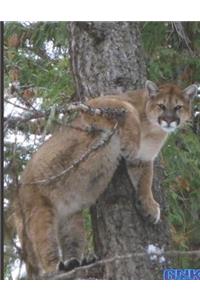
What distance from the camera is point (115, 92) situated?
15.0 feet

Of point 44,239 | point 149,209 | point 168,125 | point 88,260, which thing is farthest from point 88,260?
point 168,125

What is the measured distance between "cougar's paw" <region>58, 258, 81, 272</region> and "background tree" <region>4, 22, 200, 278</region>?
15 cm

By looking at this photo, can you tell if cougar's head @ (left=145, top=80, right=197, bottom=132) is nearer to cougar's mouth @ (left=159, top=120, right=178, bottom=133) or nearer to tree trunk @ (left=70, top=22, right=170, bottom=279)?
cougar's mouth @ (left=159, top=120, right=178, bottom=133)

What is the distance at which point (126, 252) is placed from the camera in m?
4.45

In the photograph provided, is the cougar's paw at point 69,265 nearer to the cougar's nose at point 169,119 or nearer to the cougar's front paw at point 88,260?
the cougar's front paw at point 88,260

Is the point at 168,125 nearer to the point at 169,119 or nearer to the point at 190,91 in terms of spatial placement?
the point at 169,119

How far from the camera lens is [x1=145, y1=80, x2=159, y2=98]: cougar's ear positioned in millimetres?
4602

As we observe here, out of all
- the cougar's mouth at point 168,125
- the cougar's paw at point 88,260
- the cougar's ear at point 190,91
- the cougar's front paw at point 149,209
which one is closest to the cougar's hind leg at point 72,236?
the cougar's paw at point 88,260

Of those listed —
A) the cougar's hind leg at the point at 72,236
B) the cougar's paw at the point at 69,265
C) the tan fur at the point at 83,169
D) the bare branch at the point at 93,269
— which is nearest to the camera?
the bare branch at the point at 93,269

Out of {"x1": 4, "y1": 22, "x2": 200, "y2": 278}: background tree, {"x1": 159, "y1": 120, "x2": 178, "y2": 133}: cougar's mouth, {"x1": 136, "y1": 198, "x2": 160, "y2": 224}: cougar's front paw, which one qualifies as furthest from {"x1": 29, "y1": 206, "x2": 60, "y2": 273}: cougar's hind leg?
{"x1": 159, "y1": 120, "x2": 178, "y2": 133}: cougar's mouth

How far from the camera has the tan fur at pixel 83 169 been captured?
4516 millimetres

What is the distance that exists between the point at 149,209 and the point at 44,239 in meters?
0.49

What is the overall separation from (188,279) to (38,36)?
136 cm
